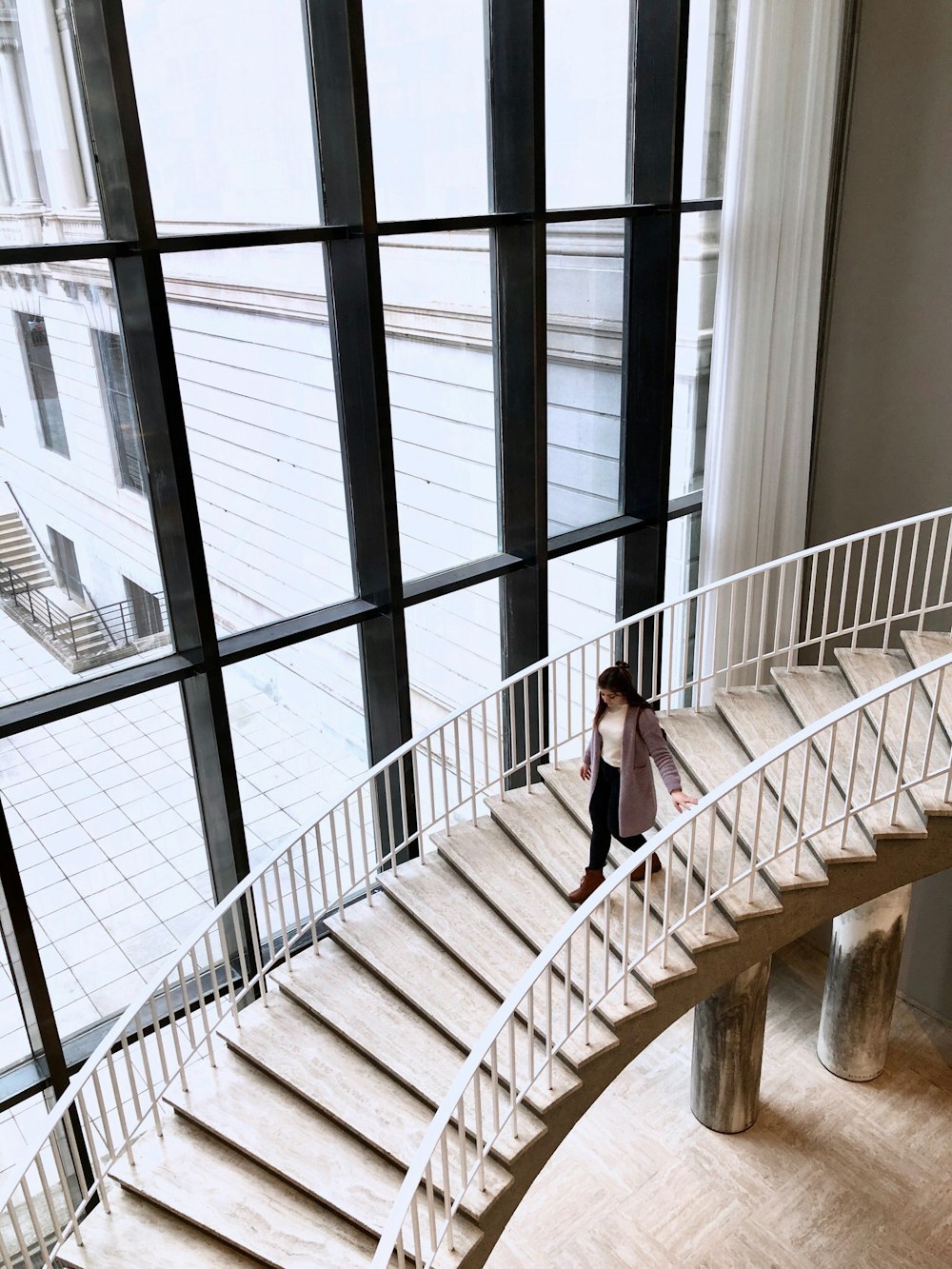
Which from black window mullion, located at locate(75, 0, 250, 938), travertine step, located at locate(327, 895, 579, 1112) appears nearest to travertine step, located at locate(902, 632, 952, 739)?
travertine step, located at locate(327, 895, 579, 1112)

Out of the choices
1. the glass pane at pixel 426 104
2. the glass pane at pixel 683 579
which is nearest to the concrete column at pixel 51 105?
the glass pane at pixel 426 104

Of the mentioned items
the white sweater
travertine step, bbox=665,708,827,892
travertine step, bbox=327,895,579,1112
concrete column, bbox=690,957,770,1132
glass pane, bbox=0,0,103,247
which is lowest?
concrete column, bbox=690,957,770,1132

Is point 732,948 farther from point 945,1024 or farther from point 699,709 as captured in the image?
point 945,1024

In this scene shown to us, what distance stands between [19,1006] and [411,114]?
4.58 m

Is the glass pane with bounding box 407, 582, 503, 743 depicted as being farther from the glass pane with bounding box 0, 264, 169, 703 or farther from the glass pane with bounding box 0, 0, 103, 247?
the glass pane with bounding box 0, 0, 103, 247

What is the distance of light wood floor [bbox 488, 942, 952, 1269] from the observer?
579 centimetres

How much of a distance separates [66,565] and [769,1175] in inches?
201

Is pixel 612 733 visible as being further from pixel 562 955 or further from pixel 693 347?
pixel 693 347

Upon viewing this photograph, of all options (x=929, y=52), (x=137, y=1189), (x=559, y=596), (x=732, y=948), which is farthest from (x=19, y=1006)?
(x=929, y=52)

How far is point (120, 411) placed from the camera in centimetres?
474

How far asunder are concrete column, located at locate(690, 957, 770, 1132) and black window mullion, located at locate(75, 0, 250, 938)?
8.98 ft

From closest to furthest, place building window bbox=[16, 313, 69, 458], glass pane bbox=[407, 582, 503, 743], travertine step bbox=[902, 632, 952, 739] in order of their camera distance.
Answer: building window bbox=[16, 313, 69, 458] < travertine step bbox=[902, 632, 952, 739] < glass pane bbox=[407, 582, 503, 743]

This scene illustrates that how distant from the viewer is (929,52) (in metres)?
5.75

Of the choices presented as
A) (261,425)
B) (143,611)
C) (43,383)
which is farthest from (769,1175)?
(43,383)
